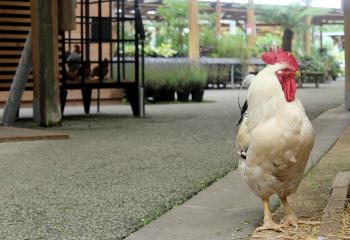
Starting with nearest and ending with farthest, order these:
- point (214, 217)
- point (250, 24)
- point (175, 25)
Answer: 1. point (214, 217)
2. point (175, 25)
3. point (250, 24)

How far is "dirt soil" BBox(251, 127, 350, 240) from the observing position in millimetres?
3312

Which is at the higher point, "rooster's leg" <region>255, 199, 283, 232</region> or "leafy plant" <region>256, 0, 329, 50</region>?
"leafy plant" <region>256, 0, 329, 50</region>

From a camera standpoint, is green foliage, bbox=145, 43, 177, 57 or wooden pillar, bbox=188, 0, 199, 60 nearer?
green foliage, bbox=145, 43, 177, 57

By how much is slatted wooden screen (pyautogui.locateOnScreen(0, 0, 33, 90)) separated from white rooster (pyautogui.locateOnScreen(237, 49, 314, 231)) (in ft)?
29.6

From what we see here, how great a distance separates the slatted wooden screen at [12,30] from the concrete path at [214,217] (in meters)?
7.62

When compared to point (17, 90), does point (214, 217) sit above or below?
below

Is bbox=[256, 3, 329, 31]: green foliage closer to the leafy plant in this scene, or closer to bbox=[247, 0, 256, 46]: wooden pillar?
the leafy plant

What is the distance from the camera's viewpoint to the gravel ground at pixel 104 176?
3826 mm

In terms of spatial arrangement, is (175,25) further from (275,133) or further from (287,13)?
(275,133)

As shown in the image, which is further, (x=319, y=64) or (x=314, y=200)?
(x=319, y=64)

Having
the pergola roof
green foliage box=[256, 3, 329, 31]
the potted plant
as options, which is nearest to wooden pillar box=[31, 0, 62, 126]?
the potted plant

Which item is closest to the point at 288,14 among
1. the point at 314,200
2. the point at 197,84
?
the point at 197,84

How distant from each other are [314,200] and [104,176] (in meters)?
1.90

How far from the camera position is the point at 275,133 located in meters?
3.26
